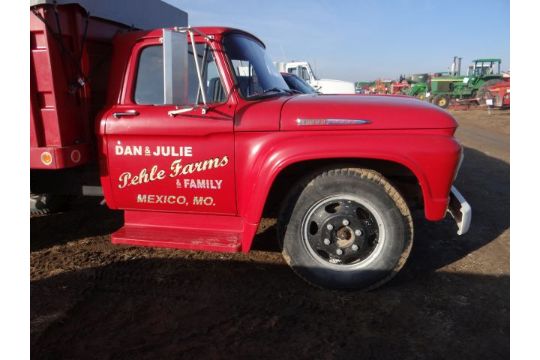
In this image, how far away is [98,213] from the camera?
202 inches

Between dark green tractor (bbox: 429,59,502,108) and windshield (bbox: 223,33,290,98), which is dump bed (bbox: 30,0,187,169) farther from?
dark green tractor (bbox: 429,59,502,108)

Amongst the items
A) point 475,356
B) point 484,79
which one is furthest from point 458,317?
point 484,79

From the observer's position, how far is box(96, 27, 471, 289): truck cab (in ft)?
9.98

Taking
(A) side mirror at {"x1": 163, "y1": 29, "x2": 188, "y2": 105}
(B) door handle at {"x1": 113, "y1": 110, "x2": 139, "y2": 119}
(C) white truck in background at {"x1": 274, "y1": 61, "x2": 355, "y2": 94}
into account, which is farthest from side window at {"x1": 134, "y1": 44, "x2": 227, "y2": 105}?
(C) white truck in background at {"x1": 274, "y1": 61, "x2": 355, "y2": 94}

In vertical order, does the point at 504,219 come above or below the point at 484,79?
below

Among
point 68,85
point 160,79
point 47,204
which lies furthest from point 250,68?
point 47,204

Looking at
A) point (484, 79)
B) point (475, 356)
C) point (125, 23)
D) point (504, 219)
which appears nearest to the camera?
point (475, 356)

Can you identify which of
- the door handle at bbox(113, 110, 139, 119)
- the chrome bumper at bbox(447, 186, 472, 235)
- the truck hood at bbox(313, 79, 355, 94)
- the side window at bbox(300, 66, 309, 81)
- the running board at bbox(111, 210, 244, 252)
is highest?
the side window at bbox(300, 66, 309, 81)

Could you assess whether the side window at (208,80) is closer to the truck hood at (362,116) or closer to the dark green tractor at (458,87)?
the truck hood at (362,116)

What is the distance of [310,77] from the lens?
14.7 metres

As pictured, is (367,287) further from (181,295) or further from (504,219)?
(504,219)

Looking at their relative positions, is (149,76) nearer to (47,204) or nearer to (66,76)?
(66,76)

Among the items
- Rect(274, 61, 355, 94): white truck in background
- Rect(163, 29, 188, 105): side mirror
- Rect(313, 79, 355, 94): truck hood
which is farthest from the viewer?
Rect(313, 79, 355, 94): truck hood

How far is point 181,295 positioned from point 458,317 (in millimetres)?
2094
